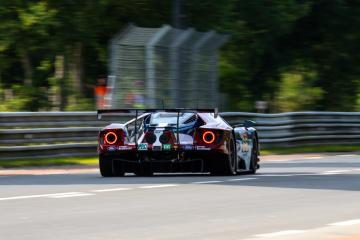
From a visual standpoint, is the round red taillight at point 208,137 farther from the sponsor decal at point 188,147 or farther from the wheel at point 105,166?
the wheel at point 105,166

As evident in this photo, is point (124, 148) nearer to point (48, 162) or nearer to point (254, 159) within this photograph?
point (254, 159)

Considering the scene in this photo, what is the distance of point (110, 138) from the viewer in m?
15.5

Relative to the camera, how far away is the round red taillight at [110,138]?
15.5 metres

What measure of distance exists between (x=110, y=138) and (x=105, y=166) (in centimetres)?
48

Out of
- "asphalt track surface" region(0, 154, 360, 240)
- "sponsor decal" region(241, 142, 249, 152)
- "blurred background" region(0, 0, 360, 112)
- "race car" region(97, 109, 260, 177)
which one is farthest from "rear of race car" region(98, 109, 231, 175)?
A: "blurred background" region(0, 0, 360, 112)

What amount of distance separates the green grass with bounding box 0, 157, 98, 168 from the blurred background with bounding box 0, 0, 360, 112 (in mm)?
2812

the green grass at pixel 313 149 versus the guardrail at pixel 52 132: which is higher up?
the guardrail at pixel 52 132

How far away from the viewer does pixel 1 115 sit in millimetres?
19875

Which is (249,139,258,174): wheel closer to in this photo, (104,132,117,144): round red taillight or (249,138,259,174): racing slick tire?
(249,138,259,174): racing slick tire

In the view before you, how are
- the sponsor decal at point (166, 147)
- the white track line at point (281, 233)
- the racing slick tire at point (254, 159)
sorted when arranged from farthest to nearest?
the racing slick tire at point (254, 159) → the sponsor decal at point (166, 147) → the white track line at point (281, 233)

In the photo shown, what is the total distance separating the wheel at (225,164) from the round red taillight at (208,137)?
35 cm

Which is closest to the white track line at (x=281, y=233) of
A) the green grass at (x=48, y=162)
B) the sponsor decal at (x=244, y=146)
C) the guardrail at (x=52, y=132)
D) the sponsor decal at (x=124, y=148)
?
the sponsor decal at (x=124, y=148)

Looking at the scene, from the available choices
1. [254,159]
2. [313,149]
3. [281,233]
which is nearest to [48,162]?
[254,159]

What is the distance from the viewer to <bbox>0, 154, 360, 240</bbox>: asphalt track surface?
8602 millimetres
